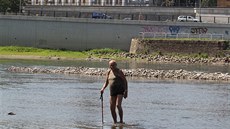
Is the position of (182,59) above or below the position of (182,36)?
below

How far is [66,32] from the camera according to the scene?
3593 inches

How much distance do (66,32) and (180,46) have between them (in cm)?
1660

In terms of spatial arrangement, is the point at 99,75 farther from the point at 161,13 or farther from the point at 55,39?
the point at 161,13

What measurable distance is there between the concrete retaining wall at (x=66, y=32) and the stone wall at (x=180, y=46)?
21.8 ft

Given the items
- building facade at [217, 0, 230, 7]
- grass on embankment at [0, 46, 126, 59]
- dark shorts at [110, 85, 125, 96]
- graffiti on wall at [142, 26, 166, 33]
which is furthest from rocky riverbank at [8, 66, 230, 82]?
building facade at [217, 0, 230, 7]

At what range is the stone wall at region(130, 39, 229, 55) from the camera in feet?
265

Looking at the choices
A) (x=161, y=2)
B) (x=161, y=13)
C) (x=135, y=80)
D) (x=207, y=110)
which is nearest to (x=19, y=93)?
(x=207, y=110)

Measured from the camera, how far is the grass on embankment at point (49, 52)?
271ft

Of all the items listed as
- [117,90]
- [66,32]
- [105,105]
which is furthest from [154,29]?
[117,90]

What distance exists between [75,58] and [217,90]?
42332 mm

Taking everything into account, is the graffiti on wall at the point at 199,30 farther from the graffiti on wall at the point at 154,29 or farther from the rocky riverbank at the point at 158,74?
the rocky riverbank at the point at 158,74

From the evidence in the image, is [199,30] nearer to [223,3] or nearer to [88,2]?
[223,3]

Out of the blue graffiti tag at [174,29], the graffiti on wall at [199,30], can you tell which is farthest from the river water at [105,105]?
the blue graffiti tag at [174,29]

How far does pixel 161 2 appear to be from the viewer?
152375 millimetres
